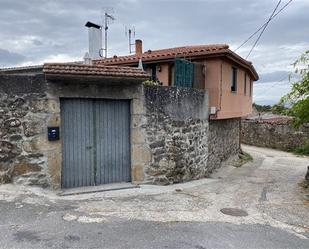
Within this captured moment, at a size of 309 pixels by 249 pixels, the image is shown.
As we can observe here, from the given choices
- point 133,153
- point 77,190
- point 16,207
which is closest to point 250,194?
point 133,153

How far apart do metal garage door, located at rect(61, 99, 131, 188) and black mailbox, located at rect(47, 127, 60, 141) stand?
0.31m

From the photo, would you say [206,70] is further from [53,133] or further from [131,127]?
[53,133]

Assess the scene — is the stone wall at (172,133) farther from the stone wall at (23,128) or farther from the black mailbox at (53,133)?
the stone wall at (23,128)

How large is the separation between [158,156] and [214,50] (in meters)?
4.53

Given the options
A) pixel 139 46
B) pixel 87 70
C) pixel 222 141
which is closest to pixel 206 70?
pixel 222 141

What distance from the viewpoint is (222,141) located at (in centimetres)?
1516

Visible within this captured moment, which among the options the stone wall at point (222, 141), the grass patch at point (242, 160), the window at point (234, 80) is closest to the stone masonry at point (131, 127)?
the stone wall at point (222, 141)

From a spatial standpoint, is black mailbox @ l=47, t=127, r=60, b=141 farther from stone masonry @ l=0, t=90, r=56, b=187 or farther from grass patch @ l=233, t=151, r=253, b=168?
grass patch @ l=233, t=151, r=253, b=168

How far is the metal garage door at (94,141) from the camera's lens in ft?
27.3

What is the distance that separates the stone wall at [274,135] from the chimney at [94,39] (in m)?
13.2

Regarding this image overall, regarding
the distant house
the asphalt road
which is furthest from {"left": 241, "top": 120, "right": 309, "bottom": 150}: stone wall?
the asphalt road

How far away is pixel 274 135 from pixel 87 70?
19.2 meters

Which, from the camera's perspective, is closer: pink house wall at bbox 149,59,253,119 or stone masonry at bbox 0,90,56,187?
stone masonry at bbox 0,90,56,187

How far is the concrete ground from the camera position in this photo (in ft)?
17.4
